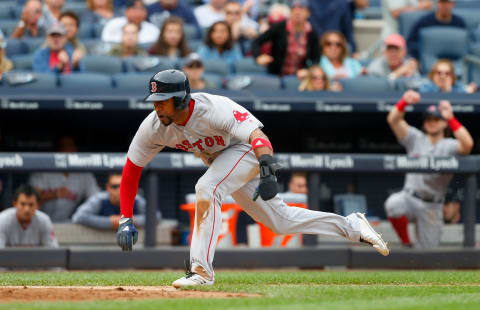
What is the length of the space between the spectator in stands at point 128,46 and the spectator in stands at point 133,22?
0.87 ft

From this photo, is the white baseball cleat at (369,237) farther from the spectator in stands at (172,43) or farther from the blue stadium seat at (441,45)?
the blue stadium seat at (441,45)

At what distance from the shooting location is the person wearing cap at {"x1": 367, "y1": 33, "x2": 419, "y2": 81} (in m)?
9.41

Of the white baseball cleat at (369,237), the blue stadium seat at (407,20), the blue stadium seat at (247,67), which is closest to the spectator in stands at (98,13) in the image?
the blue stadium seat at (247,67)

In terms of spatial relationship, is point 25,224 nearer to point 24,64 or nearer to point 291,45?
point 24,64

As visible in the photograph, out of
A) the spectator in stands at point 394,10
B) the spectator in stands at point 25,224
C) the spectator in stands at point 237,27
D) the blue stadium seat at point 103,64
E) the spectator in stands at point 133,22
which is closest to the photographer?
the spectator in stands at point 25,224

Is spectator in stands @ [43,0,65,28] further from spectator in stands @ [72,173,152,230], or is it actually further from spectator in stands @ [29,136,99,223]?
spectator in stands @ [72,173,152,230]

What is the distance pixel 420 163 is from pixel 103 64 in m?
3.56

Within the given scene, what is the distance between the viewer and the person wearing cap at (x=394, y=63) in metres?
9.41

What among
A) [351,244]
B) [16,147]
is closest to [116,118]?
[16,147]

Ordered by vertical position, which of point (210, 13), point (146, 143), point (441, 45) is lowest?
point (146, 143)

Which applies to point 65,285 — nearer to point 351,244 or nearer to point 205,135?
point 205,135

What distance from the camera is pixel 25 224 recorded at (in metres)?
7.32

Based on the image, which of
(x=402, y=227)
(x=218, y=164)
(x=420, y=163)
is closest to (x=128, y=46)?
(x=420, y=163)

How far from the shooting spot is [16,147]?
8.34 meters
